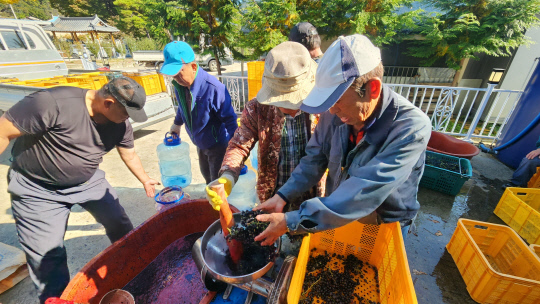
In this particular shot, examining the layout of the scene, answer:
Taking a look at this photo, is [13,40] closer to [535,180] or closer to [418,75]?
[535,180]

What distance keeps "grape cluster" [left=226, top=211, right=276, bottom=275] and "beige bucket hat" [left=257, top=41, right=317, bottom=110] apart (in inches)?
33.1

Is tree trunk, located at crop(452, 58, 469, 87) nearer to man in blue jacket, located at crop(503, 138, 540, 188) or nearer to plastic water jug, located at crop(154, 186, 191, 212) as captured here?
man in blue jacket, located at crop(503, 138, 540, 188)

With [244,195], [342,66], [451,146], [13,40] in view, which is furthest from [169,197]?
[13,40]

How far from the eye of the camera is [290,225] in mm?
1299

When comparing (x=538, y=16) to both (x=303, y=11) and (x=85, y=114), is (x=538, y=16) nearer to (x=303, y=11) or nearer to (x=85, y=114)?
(x=303, y=11)

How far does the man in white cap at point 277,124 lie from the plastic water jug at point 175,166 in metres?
2.52

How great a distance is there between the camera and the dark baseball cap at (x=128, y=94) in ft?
6.45

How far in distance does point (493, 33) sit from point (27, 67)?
53.1 feet

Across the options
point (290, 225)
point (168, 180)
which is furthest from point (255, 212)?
point (168, 180)

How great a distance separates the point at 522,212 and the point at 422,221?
1190 millimetres

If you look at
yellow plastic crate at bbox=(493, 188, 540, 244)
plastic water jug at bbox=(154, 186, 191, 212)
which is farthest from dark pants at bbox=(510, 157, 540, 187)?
plastic water jug at bbox=(154, 186, 191, 212)

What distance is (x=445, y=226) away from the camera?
340 centimetres

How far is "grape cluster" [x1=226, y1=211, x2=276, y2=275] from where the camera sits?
56.8 inches

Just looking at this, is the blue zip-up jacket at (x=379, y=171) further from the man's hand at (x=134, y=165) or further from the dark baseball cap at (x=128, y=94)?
the man's hand at (x=134, y=165)
